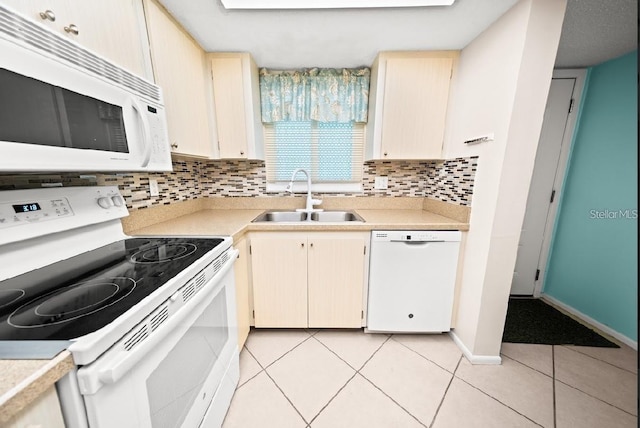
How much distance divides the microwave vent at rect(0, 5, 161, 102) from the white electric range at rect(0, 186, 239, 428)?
0.50 m

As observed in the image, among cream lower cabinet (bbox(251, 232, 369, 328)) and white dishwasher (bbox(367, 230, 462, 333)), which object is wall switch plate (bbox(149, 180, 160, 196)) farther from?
white dishwasher (bbox(367, 230, 462, 333))

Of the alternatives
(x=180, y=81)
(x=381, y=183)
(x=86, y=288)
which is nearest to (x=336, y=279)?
(x=381, y=183)

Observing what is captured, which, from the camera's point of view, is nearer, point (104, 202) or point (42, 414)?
point (42, 414)

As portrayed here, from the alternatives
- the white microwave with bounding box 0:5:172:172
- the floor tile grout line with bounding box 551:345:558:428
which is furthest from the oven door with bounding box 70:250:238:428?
the floor tile grout line with bounding box 551:345:558:428

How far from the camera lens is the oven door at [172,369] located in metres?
0.51

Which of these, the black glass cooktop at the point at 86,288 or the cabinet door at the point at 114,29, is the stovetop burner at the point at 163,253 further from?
the cabinet door at the point at 114,29

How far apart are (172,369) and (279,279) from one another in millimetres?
926

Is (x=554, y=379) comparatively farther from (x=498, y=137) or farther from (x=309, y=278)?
(x=309, y=278)

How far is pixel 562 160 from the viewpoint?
212 cm

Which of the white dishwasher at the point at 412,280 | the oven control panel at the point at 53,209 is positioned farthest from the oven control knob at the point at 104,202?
the white dishwasher at the point at 412,280

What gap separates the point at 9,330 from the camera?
51cm

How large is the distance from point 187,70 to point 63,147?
1039mm

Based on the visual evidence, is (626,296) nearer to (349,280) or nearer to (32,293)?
(349,280)

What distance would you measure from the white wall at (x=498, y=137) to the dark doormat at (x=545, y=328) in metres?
0.53
